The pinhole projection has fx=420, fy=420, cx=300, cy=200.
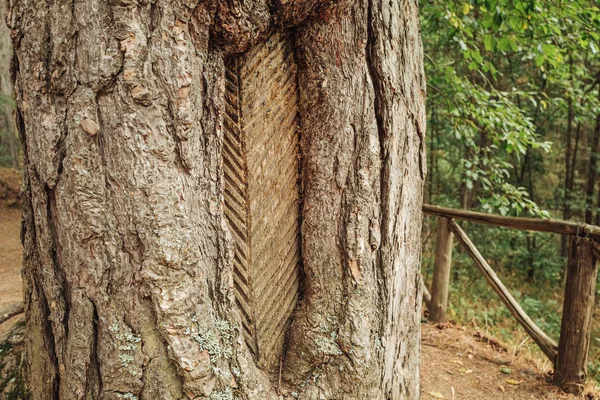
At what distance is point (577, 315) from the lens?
125 inches

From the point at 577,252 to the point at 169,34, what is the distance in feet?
10.5

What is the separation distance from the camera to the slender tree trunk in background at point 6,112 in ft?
31.7

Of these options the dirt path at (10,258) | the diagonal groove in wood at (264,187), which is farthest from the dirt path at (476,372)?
the dirt path at (10,258)

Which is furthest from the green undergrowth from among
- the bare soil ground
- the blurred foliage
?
the bare soil ground

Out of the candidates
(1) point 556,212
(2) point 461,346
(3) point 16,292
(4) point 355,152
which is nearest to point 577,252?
(2) point 461,346

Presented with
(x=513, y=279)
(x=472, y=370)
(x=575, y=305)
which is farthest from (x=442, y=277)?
(x=513, y=279)

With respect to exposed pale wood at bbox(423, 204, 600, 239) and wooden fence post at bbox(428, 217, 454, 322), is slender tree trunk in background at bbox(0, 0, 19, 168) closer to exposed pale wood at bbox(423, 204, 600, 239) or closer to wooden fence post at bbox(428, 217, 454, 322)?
wooden fence post at bbox(428, 217, 454, 322)

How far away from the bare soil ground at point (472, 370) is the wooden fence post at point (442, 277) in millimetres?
161

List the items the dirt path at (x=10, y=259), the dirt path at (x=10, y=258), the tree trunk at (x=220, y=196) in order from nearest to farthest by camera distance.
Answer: the tree trunk at (x=220, y=196), the dirt path at (x=10, y=259), the dirt path at (x=10, y=258)

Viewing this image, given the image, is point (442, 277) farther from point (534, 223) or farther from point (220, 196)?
point (220, 196)

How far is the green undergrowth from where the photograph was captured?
693cm

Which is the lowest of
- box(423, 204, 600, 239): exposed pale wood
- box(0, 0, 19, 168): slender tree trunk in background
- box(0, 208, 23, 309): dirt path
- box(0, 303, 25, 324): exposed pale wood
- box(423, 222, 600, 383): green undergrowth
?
box(423, 222, 600, 383): green undergrowth

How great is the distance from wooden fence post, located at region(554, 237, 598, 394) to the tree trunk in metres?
1.80

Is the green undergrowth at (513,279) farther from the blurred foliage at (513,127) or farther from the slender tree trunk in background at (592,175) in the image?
the slender tree trunk in background at (592,175)
